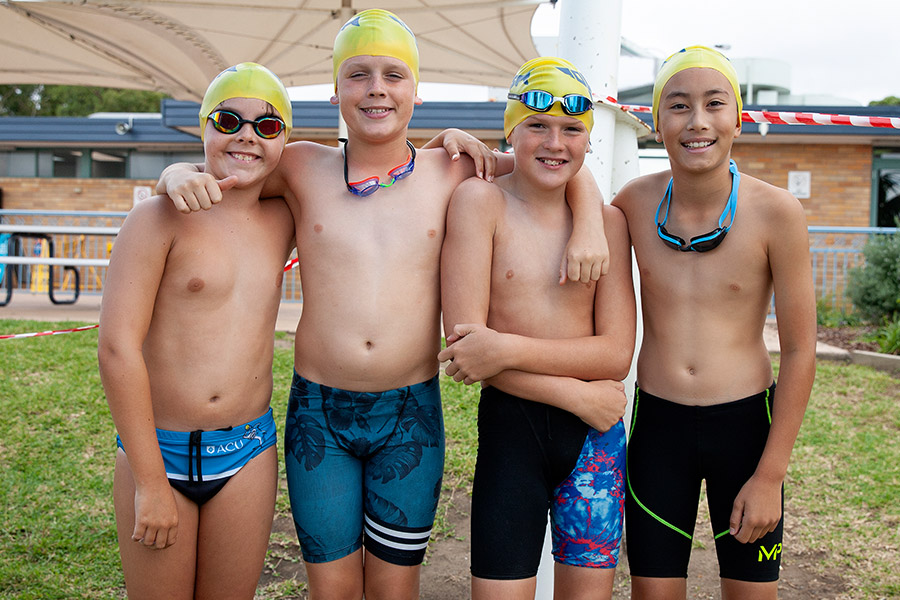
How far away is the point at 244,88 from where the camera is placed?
2.61m

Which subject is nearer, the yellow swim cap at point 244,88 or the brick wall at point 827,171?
the yellow swim cap at point 244,88

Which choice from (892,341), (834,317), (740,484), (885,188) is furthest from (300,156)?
(885,188)

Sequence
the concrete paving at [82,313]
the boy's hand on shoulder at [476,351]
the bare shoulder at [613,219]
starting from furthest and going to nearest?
the concrete paving at [82,313]
the bare shoulder at [613,219]
the boy's hand on shoulder at [476,351]

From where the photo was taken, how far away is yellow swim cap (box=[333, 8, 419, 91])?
2666mm

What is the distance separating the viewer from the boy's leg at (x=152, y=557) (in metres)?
2.42

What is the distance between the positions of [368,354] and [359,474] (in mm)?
447

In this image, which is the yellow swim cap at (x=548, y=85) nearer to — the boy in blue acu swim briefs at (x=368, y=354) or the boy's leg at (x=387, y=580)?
the boy in blue acu swim briefs at (x=368, y=354)

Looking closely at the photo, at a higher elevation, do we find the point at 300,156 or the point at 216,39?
the point at 216,39

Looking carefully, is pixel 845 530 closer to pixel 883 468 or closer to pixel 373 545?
pixel 883 468

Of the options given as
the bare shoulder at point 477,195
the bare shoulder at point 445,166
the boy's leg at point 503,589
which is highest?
the bare shoulder at point 445,166

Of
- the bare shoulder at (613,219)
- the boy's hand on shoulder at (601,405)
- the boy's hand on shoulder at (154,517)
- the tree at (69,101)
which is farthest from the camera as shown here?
the tree at (69,101)

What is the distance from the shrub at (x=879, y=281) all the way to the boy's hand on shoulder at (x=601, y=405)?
9.39 m

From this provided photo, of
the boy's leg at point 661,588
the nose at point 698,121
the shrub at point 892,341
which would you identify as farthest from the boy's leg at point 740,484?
the shrub at point 892,341

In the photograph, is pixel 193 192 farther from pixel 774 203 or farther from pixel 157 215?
pixel 774 203
